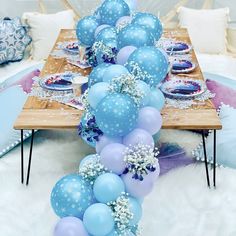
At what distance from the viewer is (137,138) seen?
5.90 ft

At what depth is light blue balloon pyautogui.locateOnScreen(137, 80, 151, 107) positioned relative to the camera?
6.25 ft

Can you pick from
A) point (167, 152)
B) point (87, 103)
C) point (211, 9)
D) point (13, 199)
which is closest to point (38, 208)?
point (13, 199)

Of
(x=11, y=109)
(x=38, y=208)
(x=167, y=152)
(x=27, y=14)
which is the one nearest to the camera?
(x=38, y=208)

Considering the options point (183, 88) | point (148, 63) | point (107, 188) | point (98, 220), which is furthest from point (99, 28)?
point (98, 220)

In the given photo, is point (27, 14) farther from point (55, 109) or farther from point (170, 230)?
point (170, 230)

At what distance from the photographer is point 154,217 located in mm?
2172

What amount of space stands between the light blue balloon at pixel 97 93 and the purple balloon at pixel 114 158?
0.72 feet

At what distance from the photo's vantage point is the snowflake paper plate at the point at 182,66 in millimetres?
2688

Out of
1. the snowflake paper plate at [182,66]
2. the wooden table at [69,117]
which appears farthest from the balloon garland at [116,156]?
the snowflake paper plate at [182,66]

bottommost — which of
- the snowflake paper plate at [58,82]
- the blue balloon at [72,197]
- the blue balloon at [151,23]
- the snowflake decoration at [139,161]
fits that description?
the snowflake paper plate at [58,82]

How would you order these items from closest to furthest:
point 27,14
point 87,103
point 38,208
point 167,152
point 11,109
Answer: point 87,103 < point 38,208 < point 167,152 < point 11,109 < point 27,14

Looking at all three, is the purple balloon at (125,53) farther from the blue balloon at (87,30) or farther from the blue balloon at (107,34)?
the blue balloon at (87,30)

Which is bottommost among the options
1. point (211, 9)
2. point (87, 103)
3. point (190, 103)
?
point (211, 9)

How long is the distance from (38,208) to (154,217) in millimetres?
519
